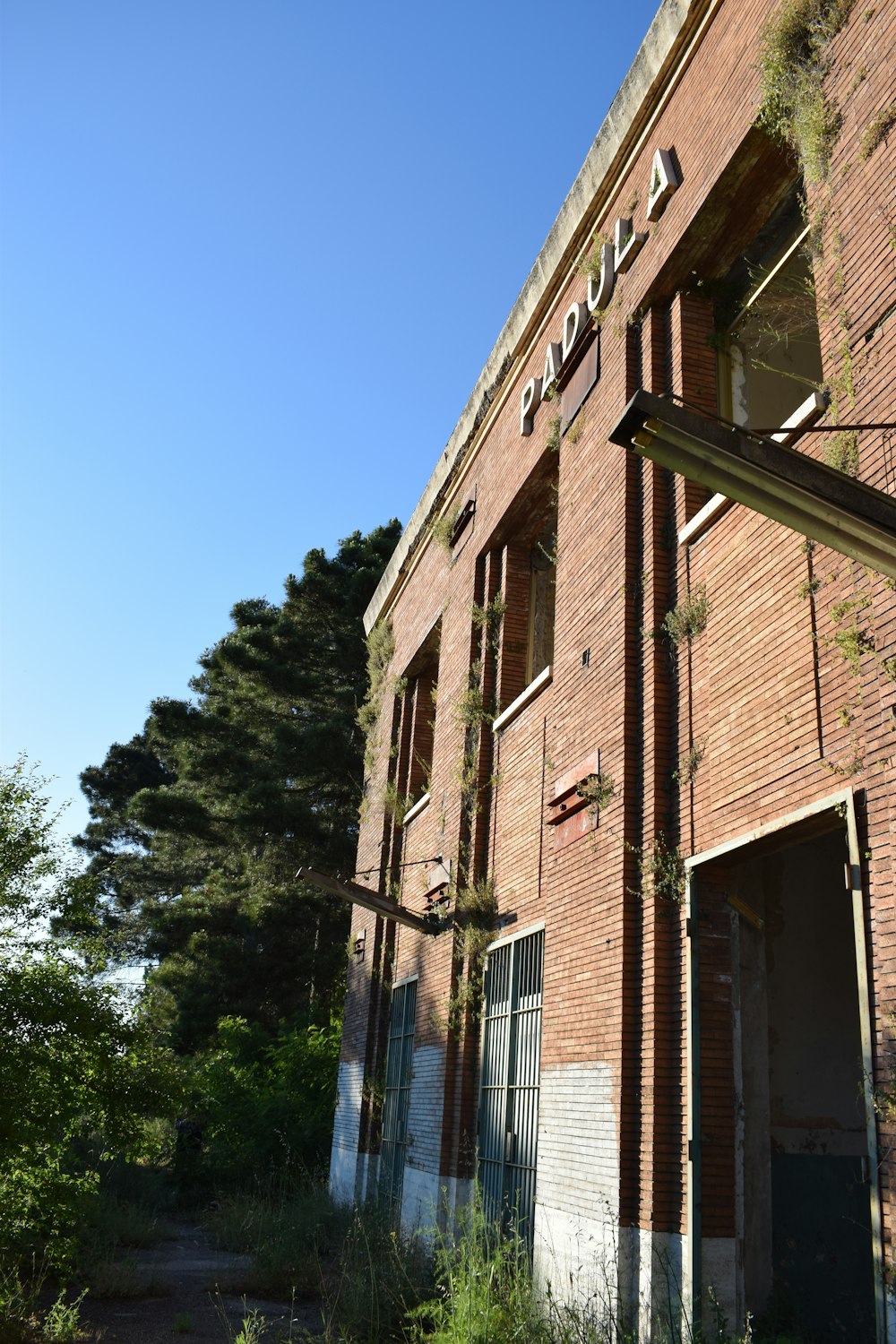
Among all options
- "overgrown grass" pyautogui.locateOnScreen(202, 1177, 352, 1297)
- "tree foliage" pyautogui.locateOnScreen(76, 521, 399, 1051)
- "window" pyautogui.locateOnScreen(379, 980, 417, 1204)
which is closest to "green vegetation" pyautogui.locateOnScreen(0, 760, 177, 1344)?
"overgrown grass" pyautogui.locateOnScreen(202, 1177, 352, 1297)

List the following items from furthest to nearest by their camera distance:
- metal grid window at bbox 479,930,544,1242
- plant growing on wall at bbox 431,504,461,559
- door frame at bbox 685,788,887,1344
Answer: plant growing on wall at bbox 431,504,461,559, metal grid window at bbox 479,930,544,1242, door frame at bbox 685,788,887,1344

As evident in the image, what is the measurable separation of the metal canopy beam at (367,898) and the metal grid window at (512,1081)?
205cm

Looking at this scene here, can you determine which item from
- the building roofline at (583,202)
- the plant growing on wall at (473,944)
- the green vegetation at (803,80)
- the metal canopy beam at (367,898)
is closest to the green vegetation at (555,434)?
the building roofline at (583,202)

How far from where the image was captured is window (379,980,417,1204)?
13.5 m

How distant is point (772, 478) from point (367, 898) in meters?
9.97

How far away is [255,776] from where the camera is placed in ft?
90.8

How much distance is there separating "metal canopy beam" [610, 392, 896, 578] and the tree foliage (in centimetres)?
2185

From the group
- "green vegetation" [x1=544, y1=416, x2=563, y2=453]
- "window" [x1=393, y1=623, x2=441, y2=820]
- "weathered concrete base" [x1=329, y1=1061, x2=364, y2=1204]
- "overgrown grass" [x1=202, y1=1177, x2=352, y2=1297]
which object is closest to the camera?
"overgrown grass" [x1=202, y1=1177, x2=352, y2=1297]

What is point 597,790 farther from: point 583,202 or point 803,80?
point 583,202

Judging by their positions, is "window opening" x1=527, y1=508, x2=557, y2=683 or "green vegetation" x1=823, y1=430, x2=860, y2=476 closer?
"green vegetation" x1=823, y1=430, x2=860, y2=476

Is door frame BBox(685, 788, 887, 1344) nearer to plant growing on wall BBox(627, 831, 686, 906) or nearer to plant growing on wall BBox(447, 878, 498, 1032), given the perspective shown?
plant growing on wall BBox(627, 831, 686, 906)

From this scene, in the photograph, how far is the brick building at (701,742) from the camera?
5.79 metres

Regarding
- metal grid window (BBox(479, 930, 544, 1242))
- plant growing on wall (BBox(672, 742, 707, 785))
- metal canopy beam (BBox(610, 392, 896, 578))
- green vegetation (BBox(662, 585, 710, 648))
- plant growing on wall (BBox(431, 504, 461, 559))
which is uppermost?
plant growing on wall (BBox(431, 504, 461, 559))

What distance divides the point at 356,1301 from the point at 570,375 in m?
8.58
